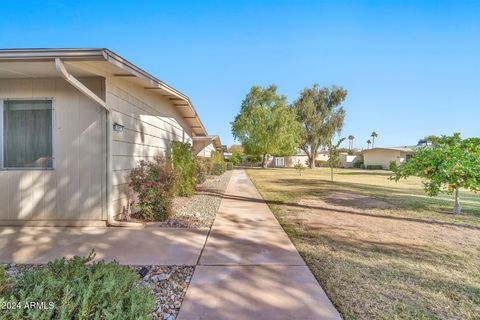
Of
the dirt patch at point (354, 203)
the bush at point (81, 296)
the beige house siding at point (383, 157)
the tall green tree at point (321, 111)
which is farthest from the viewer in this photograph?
the beige house siding at point (383, 157)

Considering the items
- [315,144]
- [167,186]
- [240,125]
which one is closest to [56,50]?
[167,186]

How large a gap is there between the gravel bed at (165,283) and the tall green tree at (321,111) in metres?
36.2

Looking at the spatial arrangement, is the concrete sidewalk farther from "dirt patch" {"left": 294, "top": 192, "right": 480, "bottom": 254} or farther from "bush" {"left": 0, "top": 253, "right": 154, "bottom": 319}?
"dirt patch" {"left": 294, "top": 192, "right": 480, "bottom": 254}

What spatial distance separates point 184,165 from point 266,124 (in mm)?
24559

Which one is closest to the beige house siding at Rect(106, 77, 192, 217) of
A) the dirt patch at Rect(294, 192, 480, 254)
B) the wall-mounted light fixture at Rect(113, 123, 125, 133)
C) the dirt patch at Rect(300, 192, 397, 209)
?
the wall-mounted light fixture at Rect(113, 123, 125, 133)

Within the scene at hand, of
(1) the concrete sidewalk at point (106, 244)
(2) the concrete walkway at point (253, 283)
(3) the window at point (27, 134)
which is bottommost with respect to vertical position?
(2) the concrete walkway at point (253, 283)

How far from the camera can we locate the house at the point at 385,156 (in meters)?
38.4

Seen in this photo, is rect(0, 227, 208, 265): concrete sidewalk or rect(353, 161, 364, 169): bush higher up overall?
rect(353, 161, 364, 169): bush

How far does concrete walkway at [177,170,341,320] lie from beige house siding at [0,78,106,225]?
111 inches

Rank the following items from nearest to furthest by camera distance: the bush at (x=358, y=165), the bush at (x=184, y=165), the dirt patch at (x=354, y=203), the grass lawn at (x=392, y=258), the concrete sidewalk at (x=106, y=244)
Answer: the grass lawn at (x=392, y=258)
the concrete sidewalk at (x=106, y=244)
the dirt patch at (x=354, y=203)
the bush at (x=184, y=165)
the bush at (x=358, y=165)

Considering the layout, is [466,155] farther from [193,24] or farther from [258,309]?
[193,24]

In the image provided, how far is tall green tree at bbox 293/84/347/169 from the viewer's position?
122ft

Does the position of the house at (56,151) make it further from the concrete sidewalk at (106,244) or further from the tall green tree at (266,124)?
the tall green tree at (266,124)

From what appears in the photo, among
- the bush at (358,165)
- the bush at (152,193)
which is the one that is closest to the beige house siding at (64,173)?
the bush at (152,193)
